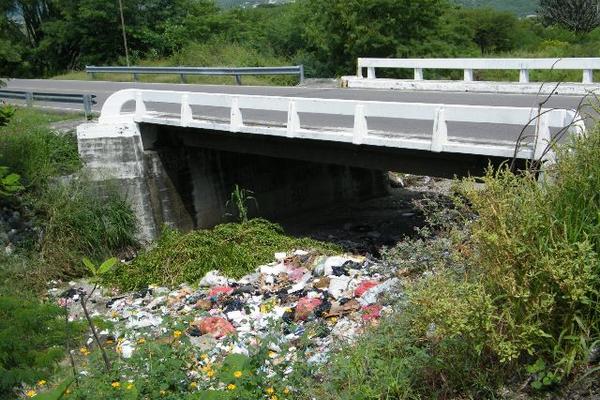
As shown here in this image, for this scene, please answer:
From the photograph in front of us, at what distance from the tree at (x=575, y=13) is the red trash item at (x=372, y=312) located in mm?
43654

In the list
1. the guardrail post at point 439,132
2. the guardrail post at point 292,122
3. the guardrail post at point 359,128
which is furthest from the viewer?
the guardrail post at point 292,122

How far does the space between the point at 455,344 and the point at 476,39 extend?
4414 centimetres

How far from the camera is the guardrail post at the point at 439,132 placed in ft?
33.9

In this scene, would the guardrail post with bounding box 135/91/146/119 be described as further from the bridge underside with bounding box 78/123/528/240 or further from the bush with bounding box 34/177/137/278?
the bush with bounding box 34/177/137/278

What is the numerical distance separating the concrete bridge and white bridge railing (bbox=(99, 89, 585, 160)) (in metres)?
0.02

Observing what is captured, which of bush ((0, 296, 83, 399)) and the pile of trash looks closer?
bush ((0, 296, 83, 399))

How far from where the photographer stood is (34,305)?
660cm

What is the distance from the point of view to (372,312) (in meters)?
7.93

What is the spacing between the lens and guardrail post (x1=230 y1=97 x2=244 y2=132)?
45.4ft

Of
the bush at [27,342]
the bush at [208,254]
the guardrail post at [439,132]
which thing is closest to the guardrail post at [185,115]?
the bush at [208,254]

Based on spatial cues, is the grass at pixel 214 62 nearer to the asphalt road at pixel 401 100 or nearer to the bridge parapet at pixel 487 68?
the asphalt road at pixel 401 100

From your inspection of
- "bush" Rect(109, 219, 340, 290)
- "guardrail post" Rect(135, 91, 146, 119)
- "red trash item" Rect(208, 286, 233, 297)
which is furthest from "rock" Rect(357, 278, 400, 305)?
"guardrail post" Rect(135, 91, 146, 119)

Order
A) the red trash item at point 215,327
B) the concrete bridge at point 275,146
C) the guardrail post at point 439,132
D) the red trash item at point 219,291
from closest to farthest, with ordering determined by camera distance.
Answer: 1. the red trash item at point 215,327
2. the guardrail post at point 439,132
3. the concrete bridge at point 275,146
4. the red trash item at point 219,291

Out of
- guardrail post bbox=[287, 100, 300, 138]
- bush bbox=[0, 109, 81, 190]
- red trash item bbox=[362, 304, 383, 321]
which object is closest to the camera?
red trash item bbox=[362, 304, 383, 321]
